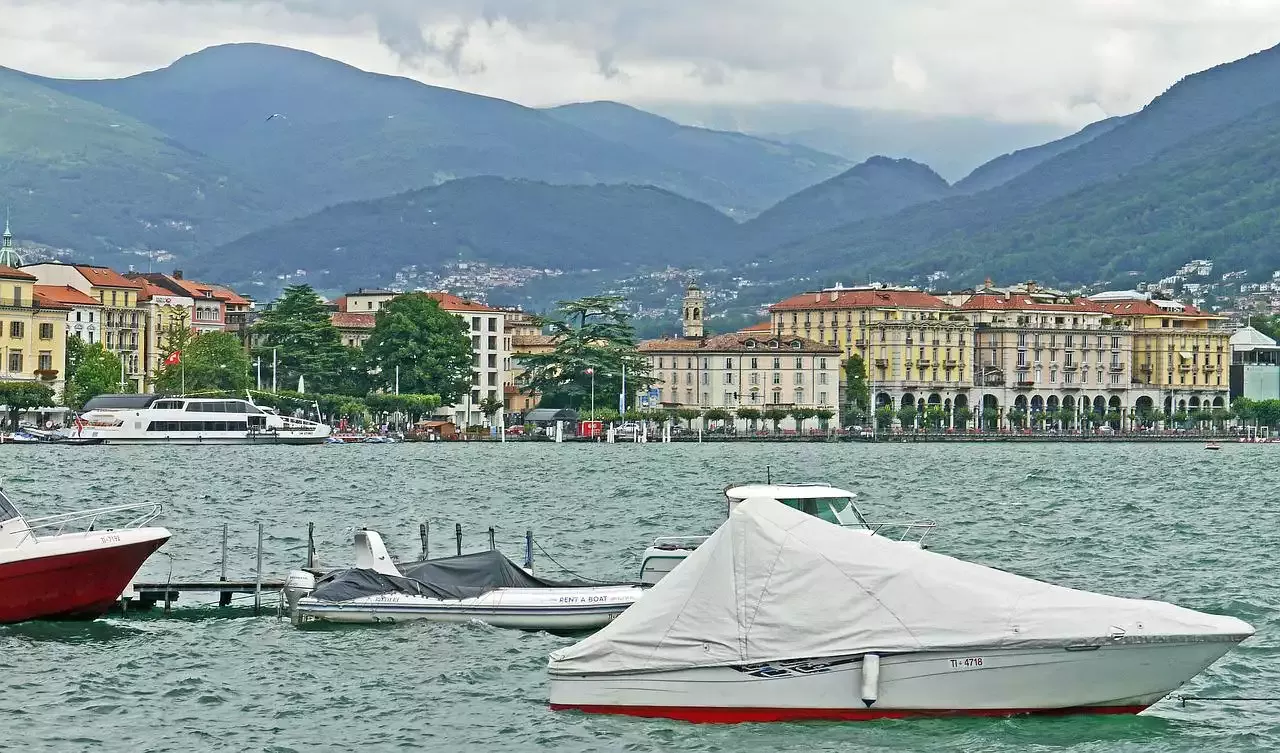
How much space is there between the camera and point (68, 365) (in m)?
148

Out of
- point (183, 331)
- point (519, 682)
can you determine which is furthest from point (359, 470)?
point (519, 682)

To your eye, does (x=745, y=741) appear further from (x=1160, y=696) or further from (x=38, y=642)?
(x=38, y=642)

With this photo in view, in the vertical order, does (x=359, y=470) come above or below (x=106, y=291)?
below

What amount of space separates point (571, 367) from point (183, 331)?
3104 centimetres

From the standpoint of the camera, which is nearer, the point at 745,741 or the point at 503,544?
the point at 745,741

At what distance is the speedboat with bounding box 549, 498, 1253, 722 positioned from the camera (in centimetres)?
2338

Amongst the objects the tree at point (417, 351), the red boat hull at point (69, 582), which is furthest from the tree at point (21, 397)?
the red boat hull at point (69, 582)

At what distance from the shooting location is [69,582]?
108 feet

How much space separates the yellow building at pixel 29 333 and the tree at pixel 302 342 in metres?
20.5

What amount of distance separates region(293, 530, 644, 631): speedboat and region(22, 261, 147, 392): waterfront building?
132 metres

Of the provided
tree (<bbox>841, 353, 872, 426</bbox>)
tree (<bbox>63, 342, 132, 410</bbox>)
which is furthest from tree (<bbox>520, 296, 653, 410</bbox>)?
tree (<bbox>63, 342, 132, 410</bbox>)

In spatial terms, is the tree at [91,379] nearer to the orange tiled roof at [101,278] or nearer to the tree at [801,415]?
the orange tiled roof at [101,278]

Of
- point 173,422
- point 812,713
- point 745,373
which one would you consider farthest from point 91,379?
point 812,713

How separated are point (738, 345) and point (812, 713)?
163872mm
